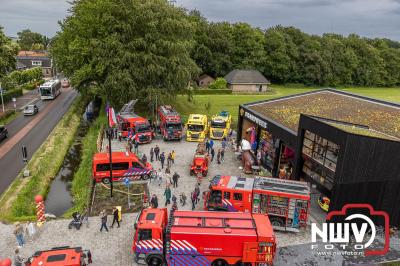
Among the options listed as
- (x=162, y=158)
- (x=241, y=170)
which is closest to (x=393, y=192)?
(x=241, y=170)

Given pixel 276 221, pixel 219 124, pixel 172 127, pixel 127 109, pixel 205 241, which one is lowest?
pixel 276 221

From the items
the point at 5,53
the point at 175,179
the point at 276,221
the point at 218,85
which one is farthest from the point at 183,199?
the point at 218,85

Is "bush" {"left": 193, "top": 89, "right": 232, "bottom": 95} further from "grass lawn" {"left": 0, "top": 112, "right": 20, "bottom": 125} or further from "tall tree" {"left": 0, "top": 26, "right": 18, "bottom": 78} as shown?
"tall tree" {"left": 0, "top": 26, "right": 18, "bottom": 78}

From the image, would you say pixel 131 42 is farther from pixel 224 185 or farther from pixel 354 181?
pixel 354 181

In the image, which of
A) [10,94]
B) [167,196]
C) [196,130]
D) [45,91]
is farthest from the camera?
[45,91]

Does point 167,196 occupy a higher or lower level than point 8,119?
A: higher

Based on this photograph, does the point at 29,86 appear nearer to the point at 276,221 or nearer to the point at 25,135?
the point at 25,135

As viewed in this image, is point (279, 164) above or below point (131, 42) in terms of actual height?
below
